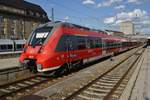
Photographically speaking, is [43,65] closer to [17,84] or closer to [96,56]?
[17,84]

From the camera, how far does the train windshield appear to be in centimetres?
1430

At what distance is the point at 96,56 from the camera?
22688 mm

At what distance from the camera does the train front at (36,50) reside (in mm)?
13561

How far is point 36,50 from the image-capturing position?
14.0 m

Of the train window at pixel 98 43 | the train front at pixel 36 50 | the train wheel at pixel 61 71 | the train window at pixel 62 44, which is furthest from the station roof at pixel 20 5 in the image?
the train window at pixel 62 44

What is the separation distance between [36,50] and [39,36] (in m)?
1.03

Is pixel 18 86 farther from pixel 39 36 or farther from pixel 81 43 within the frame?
pixel 81 43

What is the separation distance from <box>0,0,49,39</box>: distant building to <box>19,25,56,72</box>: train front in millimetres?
54146

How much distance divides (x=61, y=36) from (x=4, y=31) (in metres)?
56.8

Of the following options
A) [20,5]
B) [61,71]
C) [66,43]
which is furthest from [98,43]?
[20,5]

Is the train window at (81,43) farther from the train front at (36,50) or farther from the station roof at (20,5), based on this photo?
the station roof at (20,5)

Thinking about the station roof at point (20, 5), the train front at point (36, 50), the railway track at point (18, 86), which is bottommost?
the railway track at point (18, 86)

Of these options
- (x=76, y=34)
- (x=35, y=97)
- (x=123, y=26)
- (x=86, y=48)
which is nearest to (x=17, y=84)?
(x=35, y=97)

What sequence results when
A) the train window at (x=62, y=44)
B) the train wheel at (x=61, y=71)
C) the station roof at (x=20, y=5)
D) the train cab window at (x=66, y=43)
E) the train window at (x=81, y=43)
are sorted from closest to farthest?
the train window at (x=62, y=44), the train cab window at (x=66, y=43), the train wheel at (x=61, y=71), the train window at (x=81, y=43), the station roof at (x=20, y=5)
